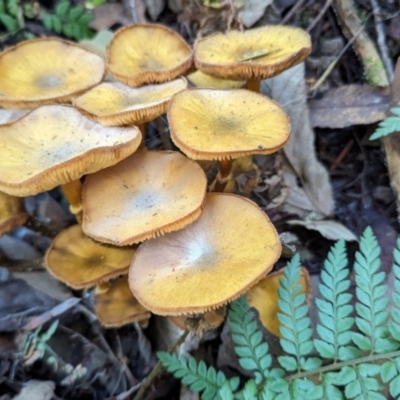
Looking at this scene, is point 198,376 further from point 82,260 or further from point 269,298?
point 82,260

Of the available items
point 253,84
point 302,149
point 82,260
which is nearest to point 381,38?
point 302,149

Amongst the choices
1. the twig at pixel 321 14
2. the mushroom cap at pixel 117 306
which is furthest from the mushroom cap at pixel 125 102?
the twig at pixel 321 14

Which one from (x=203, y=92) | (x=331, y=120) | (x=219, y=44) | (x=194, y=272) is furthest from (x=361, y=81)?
(x=194, y=272)

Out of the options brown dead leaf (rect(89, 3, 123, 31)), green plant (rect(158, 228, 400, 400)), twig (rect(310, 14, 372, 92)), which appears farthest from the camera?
brown dead leaf (rect(89, 3, 123, 31))

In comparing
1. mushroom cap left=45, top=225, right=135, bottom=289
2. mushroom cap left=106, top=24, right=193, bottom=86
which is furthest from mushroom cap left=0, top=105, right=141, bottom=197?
mushroom cap left=45, top=225, right=135, bottom=289

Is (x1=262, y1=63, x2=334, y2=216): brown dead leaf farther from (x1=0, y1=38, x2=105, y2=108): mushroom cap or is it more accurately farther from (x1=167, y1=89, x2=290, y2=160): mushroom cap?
(x1=0, y1=38, x2=105, y2=108): mushroom cap

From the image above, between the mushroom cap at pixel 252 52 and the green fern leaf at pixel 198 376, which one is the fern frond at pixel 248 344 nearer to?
the green fern leaf at pixel 198 376

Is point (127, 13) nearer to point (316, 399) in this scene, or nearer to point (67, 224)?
point (67, 224)
